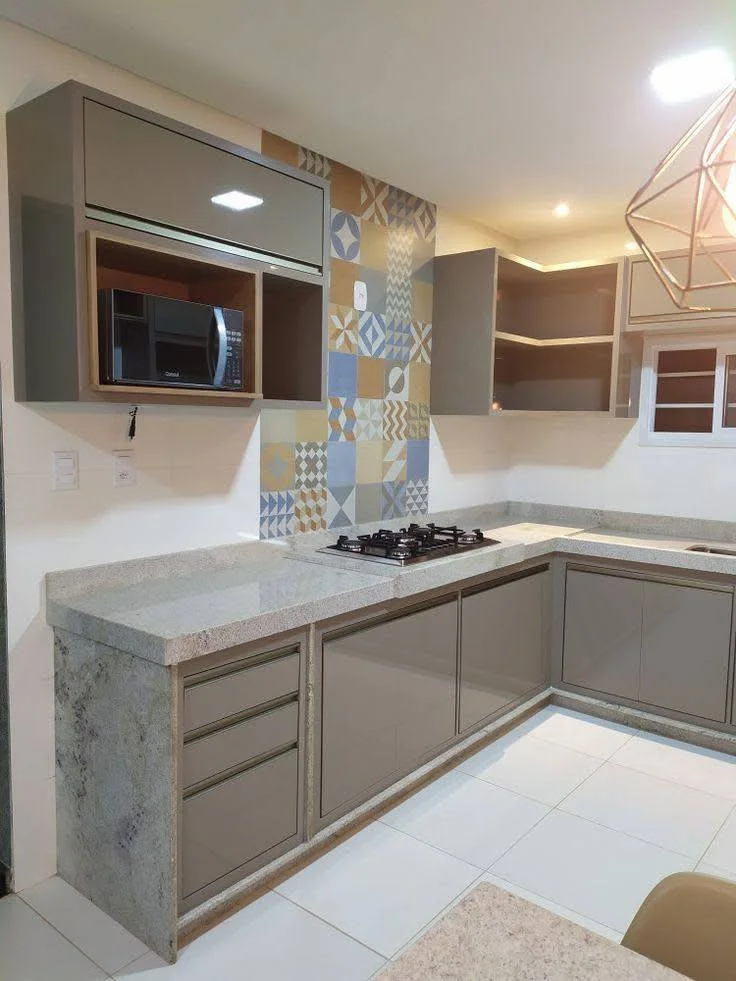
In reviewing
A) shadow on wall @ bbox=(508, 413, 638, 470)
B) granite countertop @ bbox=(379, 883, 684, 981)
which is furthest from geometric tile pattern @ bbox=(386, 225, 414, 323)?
granite countertop @ bbox=(379, 883, 684, 981)

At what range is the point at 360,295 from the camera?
351cm

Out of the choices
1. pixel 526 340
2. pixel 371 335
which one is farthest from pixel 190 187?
pixel 526 340

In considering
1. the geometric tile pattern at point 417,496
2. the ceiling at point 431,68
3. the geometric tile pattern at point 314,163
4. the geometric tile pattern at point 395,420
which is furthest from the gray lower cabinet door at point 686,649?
the geometric tile pattern at point 314,163

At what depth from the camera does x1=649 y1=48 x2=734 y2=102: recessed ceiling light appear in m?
2.24

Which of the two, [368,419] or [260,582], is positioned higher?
[368,419]

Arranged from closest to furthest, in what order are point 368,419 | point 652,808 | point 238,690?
point 238,690, point 652,808, point 368,419

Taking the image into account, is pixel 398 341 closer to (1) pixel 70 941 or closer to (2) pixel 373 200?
(2) pixel 373 200

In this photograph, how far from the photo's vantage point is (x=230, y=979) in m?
1.96

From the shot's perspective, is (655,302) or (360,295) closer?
(360,295)

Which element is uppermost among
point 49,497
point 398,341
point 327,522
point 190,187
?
point 190,187

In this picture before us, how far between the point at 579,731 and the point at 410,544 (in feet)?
4.49

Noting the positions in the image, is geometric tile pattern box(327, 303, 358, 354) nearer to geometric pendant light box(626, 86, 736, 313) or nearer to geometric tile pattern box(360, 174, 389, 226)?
geometric tile pattern box(360, 174, 389, 226)

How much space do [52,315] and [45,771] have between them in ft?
4.74

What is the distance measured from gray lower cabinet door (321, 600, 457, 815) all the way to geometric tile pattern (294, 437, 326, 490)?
31.9 inches
